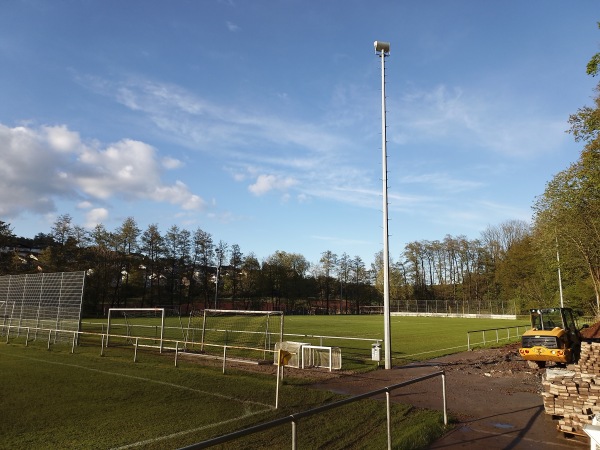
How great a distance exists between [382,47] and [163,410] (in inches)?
654

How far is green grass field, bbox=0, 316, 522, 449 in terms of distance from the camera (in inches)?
317

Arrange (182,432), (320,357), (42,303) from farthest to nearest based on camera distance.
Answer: (42,303) → (320,357) → (182,432)

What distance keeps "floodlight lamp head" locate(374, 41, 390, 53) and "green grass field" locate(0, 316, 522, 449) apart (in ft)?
47.5

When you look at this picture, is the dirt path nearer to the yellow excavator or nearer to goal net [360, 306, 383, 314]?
the yellow excavator

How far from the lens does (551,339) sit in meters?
15.5

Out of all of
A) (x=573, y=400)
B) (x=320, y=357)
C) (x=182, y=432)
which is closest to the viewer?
(x=573, y=400)

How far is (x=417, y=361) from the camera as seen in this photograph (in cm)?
1861

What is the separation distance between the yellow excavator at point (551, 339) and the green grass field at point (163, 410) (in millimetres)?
8051

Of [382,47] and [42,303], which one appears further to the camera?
A: [42,303]

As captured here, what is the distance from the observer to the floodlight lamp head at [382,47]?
732 inches

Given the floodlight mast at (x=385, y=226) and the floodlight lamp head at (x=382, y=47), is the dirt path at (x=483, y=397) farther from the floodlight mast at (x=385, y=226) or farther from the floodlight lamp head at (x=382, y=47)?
the floodlight lamp head at (x=382, y=47)

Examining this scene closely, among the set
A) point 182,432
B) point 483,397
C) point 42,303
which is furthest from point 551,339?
point 42,303

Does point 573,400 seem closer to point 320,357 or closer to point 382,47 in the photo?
point 320,357

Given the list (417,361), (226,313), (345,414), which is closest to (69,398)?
(345,414)
